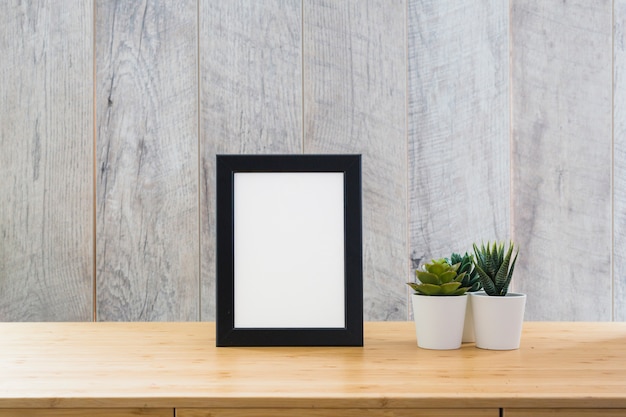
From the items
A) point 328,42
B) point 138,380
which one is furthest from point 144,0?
point 138,380

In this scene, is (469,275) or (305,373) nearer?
(305,373)

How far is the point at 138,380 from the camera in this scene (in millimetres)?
766

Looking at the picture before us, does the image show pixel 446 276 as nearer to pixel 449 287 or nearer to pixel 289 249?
pixel 449 287

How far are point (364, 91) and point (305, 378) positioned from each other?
84 cm

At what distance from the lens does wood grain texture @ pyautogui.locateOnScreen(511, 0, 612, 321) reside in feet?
4.82

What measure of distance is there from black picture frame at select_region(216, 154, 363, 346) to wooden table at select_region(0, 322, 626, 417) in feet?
0.12

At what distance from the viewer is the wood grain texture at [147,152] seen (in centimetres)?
145

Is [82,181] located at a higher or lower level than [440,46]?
lower

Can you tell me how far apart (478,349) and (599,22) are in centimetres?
93

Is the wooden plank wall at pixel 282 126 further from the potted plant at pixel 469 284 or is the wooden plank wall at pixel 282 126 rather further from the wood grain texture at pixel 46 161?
the potted plant at pixel 469 284

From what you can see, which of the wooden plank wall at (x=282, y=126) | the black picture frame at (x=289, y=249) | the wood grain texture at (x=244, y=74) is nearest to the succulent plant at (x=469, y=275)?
the black picture frame at (x=289, y=249)

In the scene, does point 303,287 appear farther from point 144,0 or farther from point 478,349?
point 144,0

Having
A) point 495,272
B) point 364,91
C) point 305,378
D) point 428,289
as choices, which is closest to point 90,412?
point 305,378

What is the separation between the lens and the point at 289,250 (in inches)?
39.7
